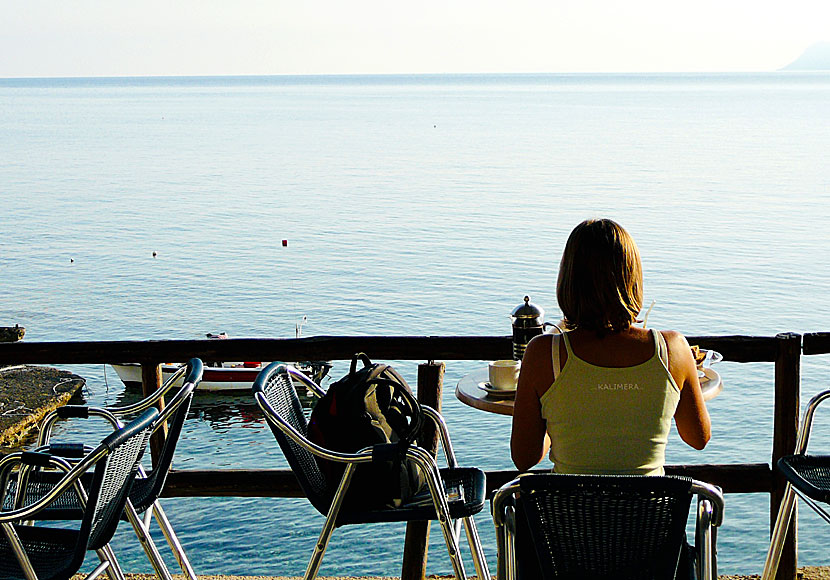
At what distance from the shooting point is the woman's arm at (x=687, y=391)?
84.6 inches

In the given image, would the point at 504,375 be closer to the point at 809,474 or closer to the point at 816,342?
the point at 809,474

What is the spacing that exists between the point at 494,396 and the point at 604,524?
92 cm

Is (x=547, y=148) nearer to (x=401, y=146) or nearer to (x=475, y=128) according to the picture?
(x=401, y=146)

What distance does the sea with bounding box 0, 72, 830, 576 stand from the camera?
50.8ft

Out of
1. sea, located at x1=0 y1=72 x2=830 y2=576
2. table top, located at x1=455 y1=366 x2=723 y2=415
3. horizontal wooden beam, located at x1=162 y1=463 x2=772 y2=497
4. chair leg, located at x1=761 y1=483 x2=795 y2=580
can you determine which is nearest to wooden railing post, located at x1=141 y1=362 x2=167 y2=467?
horizontal wooden beam, located at x1=162 y1=463 x2=772 y2=497

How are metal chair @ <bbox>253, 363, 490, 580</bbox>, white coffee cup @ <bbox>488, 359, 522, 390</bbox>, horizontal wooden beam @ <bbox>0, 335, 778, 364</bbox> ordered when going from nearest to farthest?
metal chair @ <bbox>253, 363, 490, 580</bbox> → white coffee cup @ <bbox>488, 359, 522, 390</bbox> → horizontal wooden beam @ <bbox>0, 335, 778, 364</bbox>

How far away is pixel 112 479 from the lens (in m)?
2.39

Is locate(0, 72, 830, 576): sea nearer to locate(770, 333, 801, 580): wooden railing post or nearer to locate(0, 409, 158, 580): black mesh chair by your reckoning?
locate(770, 333, 801, 580): wooden railing post

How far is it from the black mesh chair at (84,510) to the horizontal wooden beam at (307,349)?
0.83m

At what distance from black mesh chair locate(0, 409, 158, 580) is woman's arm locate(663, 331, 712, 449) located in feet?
4.00

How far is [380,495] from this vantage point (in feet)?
8.40

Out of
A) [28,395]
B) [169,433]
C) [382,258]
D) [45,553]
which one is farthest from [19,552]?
Answer: [382,258]

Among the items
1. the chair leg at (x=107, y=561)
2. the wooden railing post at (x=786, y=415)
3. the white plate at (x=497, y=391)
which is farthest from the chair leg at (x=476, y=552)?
the wooden railing post at (x=786, y=415)

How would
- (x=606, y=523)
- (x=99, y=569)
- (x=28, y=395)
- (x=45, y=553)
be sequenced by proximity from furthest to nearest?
(x=28, y=395) < (x=99, y=569) < (x=45, y=553) < (x=606, y=523)
